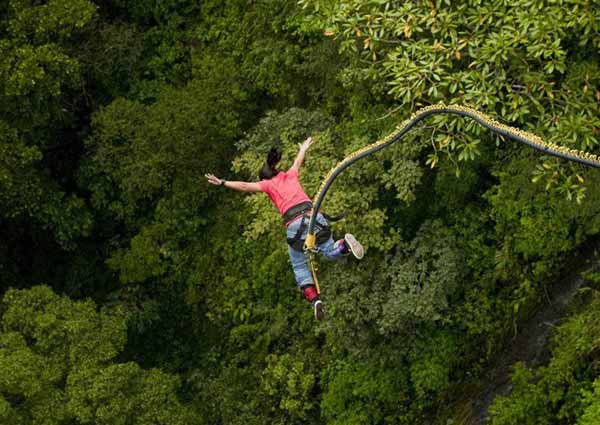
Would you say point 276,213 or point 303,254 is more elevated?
point 303,254

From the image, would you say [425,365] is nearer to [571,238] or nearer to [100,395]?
[571,238]

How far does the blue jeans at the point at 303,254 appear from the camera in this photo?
10.8m

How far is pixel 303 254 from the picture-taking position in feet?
37.3

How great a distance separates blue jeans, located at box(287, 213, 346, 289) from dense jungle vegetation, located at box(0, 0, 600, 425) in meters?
1.67

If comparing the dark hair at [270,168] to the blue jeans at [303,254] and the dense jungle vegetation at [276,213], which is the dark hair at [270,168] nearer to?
the blue jeans at [303,254]

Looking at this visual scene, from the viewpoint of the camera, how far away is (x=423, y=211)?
14617 millimetres

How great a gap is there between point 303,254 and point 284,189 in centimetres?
85

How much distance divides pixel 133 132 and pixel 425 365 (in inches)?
237

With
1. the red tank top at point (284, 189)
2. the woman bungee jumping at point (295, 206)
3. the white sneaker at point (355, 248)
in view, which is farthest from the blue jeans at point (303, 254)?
the white sneaker at point (355, 248)

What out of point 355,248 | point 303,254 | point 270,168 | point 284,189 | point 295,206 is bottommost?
point 303,254

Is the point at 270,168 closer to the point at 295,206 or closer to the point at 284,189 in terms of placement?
the point at 284,189

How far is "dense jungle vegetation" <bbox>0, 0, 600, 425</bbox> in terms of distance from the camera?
456 inches

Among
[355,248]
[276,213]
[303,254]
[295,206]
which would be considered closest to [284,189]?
[295,206]

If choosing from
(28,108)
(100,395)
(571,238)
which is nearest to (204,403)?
(100,395)
